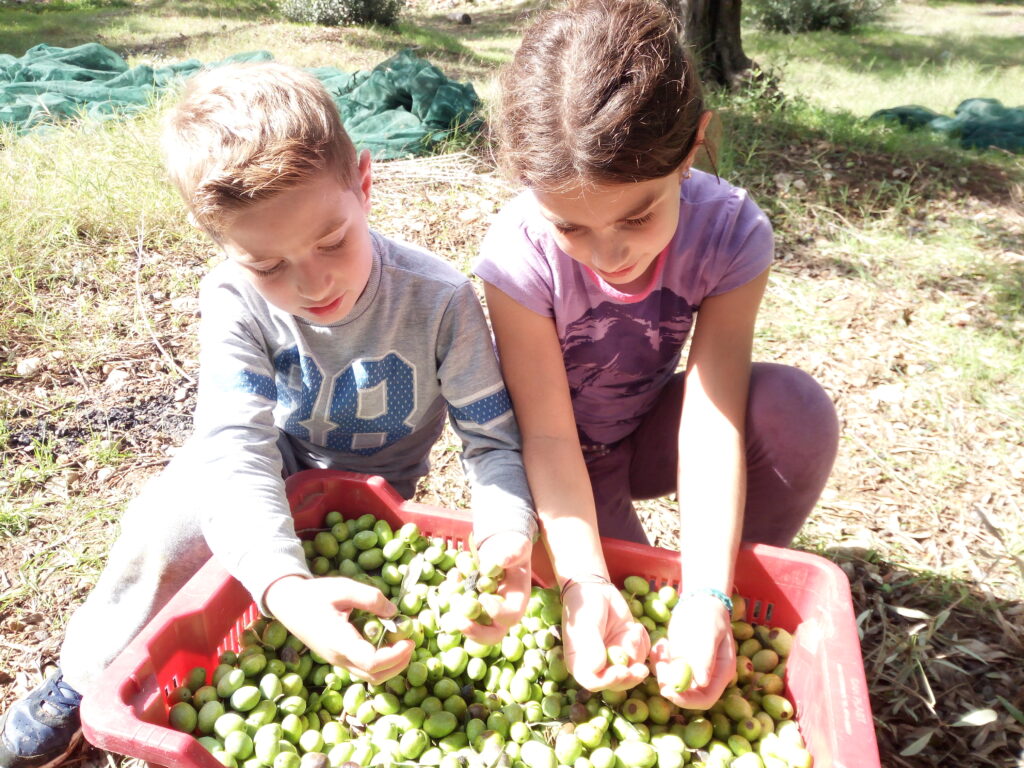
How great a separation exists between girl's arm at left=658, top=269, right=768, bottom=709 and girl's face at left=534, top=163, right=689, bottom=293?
1.16 feet

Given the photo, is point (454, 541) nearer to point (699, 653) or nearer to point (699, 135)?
point (699, 653)

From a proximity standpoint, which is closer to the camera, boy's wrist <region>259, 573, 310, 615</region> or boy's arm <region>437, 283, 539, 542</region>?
boy's wrist <region>259, 573, 310, 615</region>

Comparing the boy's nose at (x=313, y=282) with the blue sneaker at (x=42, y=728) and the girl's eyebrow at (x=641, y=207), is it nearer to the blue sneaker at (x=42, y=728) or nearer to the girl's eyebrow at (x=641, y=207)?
the girl's eyebrow at (x=641, y=207)

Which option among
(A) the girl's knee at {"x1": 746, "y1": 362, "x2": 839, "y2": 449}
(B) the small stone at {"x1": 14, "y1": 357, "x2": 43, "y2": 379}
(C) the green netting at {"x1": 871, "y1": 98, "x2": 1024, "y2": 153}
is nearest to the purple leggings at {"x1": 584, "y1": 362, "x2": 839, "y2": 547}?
(A) the girl's knee at {"x1": 746, "y1": 362, "x2": 839, "y2": 449}

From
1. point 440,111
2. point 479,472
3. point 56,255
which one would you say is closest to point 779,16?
point 440,111

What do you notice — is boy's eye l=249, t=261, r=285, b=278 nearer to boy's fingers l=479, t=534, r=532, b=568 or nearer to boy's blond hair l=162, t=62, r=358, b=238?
boy's blond hair l=162, t=62, r=358, b=238

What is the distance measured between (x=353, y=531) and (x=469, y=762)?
59cm

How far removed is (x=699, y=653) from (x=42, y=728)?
1.46 meters

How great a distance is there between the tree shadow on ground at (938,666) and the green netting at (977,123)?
490cm

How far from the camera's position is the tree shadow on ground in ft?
5.90

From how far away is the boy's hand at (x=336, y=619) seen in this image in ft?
4.53

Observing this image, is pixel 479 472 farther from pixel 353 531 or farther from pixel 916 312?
pixel 916 312

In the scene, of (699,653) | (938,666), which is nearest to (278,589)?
(699,653)

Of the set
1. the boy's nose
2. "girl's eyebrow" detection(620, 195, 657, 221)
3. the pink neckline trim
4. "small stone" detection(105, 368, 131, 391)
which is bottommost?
"small stone" detection(105, 368, 131, 391)
